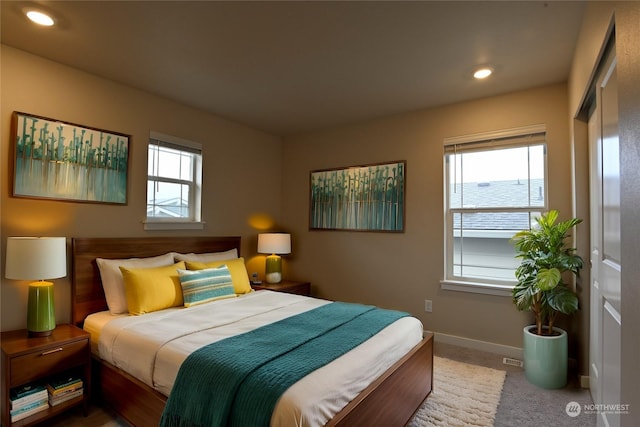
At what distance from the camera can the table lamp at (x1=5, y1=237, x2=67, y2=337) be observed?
215 centimetres

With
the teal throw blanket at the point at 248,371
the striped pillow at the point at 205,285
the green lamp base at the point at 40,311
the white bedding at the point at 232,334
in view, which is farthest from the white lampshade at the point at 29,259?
the teal throw blanket at the point at 248,371

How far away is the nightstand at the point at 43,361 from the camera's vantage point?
1957mm

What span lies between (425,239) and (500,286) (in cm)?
85

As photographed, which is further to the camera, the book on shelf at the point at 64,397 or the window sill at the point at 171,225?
the window sill at the point at 171,225

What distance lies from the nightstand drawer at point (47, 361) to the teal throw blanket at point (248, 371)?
1043mm

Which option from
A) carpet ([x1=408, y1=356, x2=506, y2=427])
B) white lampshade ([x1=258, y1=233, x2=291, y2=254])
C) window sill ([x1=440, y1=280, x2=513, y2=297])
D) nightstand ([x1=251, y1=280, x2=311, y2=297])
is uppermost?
white lampshade ([x1=258, y1=233, x2=291, y2=254])

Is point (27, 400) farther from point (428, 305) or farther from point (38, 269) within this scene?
point (428, 305)

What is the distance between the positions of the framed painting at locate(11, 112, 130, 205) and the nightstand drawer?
1.16m

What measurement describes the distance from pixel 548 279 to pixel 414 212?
1.50 m

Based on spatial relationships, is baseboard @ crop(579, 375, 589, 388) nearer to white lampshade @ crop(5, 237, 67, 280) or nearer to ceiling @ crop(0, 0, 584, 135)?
ceiling @ crop(0, 0, 584, 135)

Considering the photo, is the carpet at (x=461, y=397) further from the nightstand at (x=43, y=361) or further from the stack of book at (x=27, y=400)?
the stack of book at (x=27, y=400)

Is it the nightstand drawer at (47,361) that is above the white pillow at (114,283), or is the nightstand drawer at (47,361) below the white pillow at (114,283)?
below

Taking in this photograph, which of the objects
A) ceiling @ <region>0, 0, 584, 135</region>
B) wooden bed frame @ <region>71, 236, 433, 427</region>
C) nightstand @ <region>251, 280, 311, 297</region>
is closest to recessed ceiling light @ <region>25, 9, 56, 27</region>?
ceiling @ <region>0, 0, 584, 135</region>

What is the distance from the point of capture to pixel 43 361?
2086 millimetres
